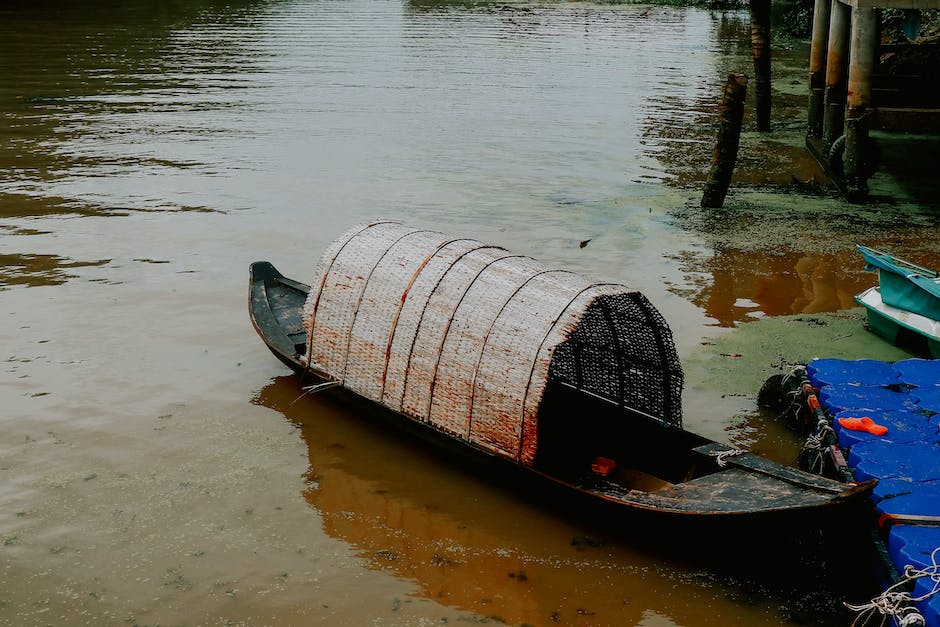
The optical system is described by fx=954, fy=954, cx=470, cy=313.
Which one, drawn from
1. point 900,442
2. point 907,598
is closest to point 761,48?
point 900,442

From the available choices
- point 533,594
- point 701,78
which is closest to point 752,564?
point 533,594

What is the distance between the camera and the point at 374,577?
258 inches

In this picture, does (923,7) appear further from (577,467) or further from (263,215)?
(263,215)

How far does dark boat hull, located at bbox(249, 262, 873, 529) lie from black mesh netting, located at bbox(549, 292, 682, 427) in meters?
0.21

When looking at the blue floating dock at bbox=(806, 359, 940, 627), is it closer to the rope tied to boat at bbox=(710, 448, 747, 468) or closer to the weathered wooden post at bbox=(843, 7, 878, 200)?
the rope tied to boat at bbox=(710, 448, 747, 468)

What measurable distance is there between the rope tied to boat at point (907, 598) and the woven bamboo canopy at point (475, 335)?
251cm

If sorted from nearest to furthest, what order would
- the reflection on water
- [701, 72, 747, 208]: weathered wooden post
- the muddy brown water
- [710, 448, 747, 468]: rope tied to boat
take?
1. the muddy brown water
2. [710, 448, 747, 468]: rope tied to boat
3. the reflection on water
4. [701, 72, 747, 208]: weathered wooden post

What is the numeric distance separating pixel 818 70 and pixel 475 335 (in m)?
14.1

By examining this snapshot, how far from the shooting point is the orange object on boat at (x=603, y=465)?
732 cm

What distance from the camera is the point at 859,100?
13.6 meters

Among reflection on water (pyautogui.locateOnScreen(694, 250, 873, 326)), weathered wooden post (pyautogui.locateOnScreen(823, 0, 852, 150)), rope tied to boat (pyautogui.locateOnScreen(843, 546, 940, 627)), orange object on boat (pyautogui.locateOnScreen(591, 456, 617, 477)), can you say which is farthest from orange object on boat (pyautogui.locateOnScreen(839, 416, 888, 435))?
weathered wooden post (pyautogui.locateOnScreen(823, 0, 852, 150))

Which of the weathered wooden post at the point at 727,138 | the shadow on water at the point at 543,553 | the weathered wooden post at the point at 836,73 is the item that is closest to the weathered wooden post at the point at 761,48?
the weathered wooden post at the point at 836,73

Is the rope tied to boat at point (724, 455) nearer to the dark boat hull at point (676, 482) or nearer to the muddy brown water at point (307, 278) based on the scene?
the dark boat hull at point (676, 482)

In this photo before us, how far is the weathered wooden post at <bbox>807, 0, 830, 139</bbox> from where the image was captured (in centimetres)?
1866
